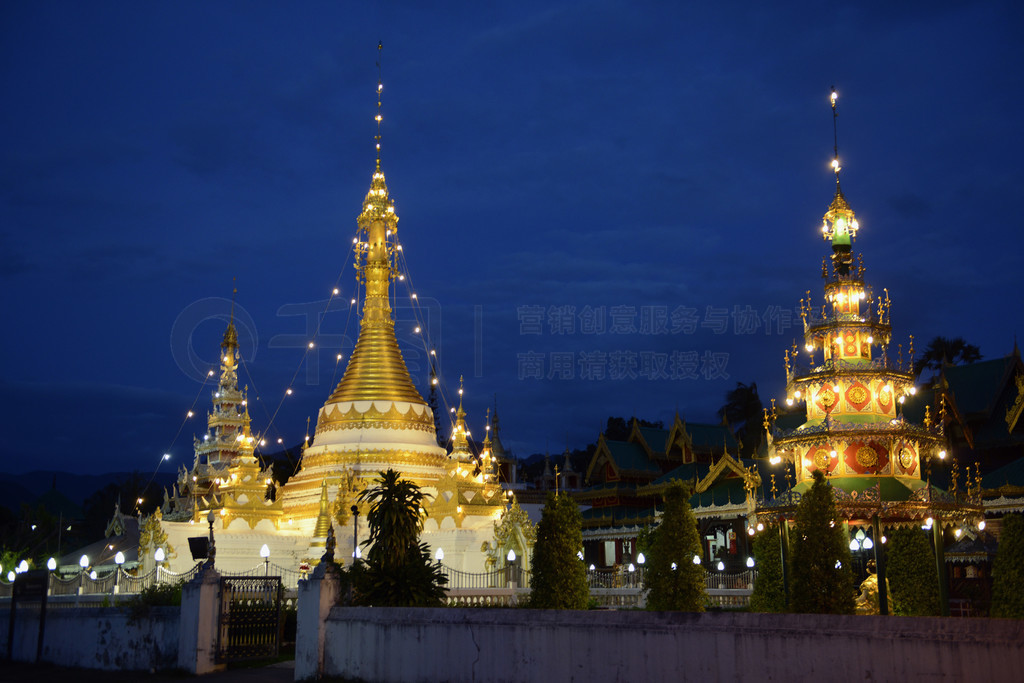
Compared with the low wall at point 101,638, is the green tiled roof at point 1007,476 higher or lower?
higher

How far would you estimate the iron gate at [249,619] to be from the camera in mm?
19875

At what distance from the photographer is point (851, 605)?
52.5 ft

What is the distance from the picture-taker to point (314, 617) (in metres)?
17.5

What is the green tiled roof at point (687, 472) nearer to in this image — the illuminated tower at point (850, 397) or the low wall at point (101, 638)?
the illuminated tower at point (850, 397)

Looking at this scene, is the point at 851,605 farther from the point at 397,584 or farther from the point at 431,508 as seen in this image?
the point at 431,508

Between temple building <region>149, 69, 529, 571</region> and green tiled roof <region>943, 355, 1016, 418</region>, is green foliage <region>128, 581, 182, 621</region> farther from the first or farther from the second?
green tiled roof <region>943, 355, 1016, 418</region>

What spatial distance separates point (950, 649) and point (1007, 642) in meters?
0.60

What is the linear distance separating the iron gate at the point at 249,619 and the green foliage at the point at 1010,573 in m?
13.7

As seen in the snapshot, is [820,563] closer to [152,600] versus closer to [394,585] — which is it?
[394,585]

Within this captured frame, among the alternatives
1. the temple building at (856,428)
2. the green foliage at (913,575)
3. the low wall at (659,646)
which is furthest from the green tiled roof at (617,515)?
the low wall at (659,646)

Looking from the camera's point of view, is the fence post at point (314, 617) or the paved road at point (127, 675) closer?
the fence post at point (314, 617)

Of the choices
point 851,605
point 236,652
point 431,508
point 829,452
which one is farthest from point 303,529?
point 851,605

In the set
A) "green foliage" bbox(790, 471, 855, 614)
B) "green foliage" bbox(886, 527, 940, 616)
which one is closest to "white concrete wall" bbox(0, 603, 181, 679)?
"green foliage" bbox(790, 471, 855, 614)

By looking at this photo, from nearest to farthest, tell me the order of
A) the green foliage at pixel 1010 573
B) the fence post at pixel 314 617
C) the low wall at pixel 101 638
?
the green foliage at pixel 1010 573 < the fence post at pixel 314 617 < the low wall at pixel 101 638
